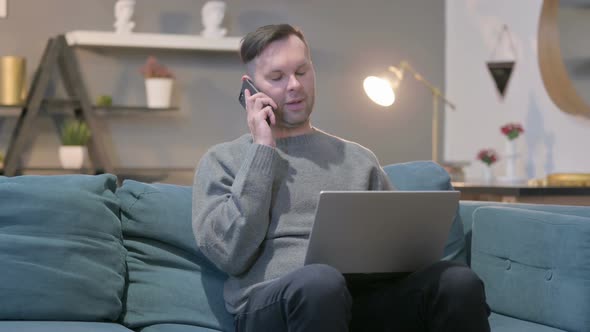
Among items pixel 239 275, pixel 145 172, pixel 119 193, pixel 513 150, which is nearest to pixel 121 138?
pixel 145 172

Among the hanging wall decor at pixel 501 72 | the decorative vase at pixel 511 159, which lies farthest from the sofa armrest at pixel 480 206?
the hanging wall decor at pixel 501 72

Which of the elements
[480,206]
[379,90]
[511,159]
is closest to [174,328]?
[480,206]

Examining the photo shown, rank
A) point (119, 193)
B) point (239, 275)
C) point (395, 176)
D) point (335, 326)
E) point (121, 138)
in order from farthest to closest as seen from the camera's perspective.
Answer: point (121, 138)
point (395, 176)
point (119, 193)
point (239, 275)
point (335, 326)

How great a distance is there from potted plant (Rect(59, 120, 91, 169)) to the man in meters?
2.58

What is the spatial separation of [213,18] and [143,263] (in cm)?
285

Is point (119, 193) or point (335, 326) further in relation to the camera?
point (119, 193)

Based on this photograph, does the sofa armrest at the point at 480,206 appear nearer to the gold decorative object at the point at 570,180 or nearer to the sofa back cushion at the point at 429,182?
the sofa back cushion at the point at 429,182

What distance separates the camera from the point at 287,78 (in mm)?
2127

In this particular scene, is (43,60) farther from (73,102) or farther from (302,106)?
(302,106)

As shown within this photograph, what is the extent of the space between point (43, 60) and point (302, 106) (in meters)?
2.83

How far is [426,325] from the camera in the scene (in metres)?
1.82

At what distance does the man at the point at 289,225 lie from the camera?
5.61 ft

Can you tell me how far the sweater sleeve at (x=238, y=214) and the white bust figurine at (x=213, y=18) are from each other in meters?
2.94

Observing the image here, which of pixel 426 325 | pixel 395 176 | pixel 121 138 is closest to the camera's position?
pixel 426 325
